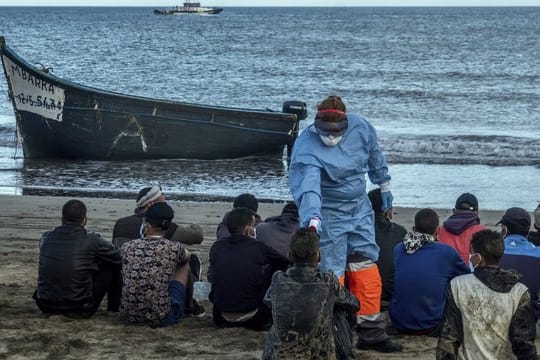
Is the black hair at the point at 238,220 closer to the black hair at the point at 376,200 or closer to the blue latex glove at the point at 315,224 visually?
the blue latex glove at the point at 315,224

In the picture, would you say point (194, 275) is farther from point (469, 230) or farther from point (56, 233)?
point (469, 230)

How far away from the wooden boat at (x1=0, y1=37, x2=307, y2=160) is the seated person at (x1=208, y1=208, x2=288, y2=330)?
1163 cm

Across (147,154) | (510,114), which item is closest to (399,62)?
(510,114)

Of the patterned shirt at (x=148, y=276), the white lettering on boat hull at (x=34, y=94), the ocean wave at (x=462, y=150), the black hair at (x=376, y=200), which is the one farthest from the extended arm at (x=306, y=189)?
the ocean wave at (x=462, y=150)

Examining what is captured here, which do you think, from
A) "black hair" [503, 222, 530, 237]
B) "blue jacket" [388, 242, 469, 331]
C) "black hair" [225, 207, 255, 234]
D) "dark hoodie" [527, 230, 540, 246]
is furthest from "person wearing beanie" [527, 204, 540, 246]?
"black hair" [225, 207, 255, 234]

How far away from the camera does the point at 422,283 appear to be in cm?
641

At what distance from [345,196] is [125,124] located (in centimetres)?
1270

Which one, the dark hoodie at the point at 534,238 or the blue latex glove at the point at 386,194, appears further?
the dark hoodie at the point at 534,238

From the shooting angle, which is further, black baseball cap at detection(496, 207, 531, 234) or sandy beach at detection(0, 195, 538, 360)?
black baseball cap at detection(496, 207, 531, 234)

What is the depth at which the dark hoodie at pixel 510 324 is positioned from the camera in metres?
4.82

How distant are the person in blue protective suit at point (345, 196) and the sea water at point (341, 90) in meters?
8.27

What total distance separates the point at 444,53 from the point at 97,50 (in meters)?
22.0

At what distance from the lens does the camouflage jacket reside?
210 inches

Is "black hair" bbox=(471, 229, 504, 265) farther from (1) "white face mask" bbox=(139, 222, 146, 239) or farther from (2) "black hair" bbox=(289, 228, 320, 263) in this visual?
(1) "white face mask" bbox=(139, 222, 146, 239)
